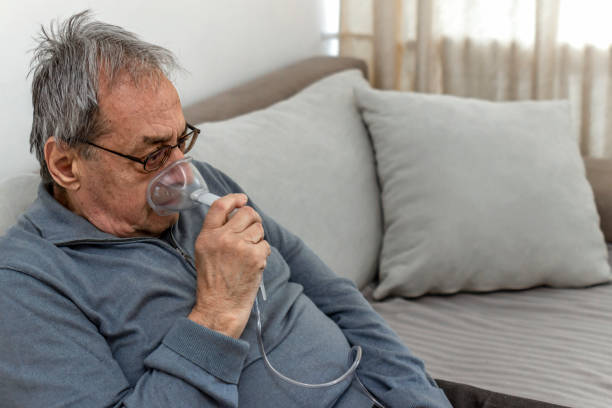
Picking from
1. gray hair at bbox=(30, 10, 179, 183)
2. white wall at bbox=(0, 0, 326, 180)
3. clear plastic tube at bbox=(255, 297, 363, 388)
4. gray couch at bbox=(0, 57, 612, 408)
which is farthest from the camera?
gray couch at bbox=(0, 57, 612, 408)

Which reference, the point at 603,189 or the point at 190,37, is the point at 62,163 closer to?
the point at 190,37

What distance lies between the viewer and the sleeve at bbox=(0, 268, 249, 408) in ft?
2.97

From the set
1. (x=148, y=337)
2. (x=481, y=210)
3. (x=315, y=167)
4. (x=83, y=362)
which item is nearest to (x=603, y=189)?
(x=481, y=210)

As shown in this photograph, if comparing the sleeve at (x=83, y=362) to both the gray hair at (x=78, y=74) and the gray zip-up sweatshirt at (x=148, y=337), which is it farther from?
the gray hair at (x=78, y=74)

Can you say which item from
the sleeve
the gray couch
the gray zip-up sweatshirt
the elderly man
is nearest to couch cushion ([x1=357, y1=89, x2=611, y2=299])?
the gray couch

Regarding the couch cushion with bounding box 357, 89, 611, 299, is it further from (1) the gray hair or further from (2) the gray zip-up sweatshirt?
(1) the gray hair

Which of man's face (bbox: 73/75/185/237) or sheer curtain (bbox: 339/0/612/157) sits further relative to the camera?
sheer curtain (bbox: 339/0/612/157)

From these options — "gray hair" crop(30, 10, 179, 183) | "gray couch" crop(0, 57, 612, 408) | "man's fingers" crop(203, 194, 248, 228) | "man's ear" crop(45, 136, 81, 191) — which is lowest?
"gray couch" crop(0, 57, 612, 408)

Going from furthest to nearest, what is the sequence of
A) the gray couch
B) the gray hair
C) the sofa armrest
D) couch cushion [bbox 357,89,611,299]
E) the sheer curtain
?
the sheer curtain, the sofa armrest, couch cushion [bbox 357,89,611,299], the gray couch, the gray hair

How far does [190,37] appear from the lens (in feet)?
6.21

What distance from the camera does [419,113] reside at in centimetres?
189

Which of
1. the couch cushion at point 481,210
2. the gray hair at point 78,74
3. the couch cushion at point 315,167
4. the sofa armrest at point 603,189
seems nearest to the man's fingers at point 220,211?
the gray hair at point 78,74

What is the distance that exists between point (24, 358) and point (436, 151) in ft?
4.02

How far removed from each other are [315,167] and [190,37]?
55 centimetres
